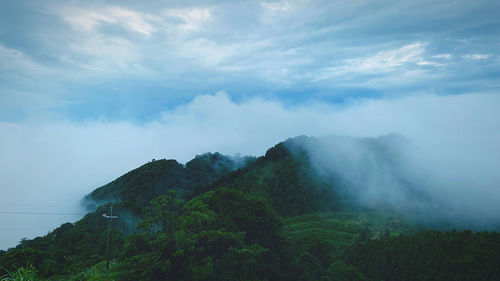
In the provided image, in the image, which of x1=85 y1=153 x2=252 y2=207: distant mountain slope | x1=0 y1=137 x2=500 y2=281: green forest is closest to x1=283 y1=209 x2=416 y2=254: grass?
x1=0 y1=137 x2=500 y2=281: green forest

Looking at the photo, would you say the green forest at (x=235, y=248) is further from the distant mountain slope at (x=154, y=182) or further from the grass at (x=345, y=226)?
the distant mountain slope at (x=154, y=182)

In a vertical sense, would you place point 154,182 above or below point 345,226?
above

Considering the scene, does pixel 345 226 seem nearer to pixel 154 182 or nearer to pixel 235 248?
pixel 235 248

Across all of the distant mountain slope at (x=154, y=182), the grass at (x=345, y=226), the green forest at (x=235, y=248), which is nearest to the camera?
the green forest at (x=235, y=248)

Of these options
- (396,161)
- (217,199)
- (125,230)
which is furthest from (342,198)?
(217,199)

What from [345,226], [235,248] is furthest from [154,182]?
[235,248]

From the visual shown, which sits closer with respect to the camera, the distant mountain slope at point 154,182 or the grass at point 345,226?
the grass at point 345,226

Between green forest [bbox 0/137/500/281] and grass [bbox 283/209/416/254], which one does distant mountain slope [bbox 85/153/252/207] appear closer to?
grass [bbox 283/209/416/254]

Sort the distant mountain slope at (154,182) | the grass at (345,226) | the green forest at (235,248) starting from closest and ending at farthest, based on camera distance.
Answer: the green forest at (235,248) → the grass at (345,226) → the distant mountain slope at (154,182)

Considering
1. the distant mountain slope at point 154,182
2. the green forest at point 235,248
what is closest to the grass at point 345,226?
the green forest at point 235,248

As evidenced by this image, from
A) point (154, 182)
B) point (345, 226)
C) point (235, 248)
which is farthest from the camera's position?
point (154, 182)

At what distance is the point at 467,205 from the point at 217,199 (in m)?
131

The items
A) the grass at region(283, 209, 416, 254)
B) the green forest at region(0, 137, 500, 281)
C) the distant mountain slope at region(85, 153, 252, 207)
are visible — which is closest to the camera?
the green forest at region(0, 137, 500, 281)

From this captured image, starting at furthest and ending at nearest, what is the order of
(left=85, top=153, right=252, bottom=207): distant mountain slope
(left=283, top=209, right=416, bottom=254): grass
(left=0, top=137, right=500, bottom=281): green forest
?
(left=85, top=153, right=252, bottom=207): distant mountain slope, (left=283, top=209, right=416, bottom=254): grass, (left=0, top=137, right=500, bottom=281): green forest
